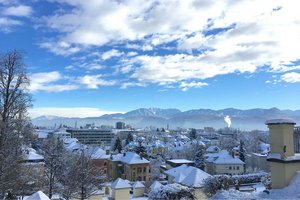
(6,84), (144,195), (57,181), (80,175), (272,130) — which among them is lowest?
(144,195)

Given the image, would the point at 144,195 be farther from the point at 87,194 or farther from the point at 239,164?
the point at 239,164

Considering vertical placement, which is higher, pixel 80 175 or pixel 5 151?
pixel 5 151

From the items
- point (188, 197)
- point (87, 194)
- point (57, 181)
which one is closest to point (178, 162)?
point (57, 181)

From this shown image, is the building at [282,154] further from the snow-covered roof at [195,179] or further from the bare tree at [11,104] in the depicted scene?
the snow-covered roof at [195,179]

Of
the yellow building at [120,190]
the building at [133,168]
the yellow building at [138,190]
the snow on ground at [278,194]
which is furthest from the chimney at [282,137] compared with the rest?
the building at [133,168]

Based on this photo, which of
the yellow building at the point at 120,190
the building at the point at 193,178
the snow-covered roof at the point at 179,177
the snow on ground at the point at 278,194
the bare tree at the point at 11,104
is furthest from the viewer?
the snow-covered roof at the point at 179,177

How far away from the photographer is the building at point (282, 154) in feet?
24.5

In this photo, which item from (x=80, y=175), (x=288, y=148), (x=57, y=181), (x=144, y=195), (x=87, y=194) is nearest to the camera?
(x=288, y=148)

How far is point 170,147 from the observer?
107125 millimetres

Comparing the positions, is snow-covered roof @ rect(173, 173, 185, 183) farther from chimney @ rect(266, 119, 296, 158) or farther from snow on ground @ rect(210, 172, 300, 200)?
snow on ground @ rect(210, 172, 300, 200)

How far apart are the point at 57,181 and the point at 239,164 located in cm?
3488

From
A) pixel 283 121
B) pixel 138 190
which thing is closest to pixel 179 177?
pixel 138 190

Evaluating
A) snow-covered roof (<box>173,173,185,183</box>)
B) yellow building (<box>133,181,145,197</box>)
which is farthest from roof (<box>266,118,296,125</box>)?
yellow building (<box>133,181,145,197</box>)

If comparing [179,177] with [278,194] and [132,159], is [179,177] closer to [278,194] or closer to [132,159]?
[132,159]
